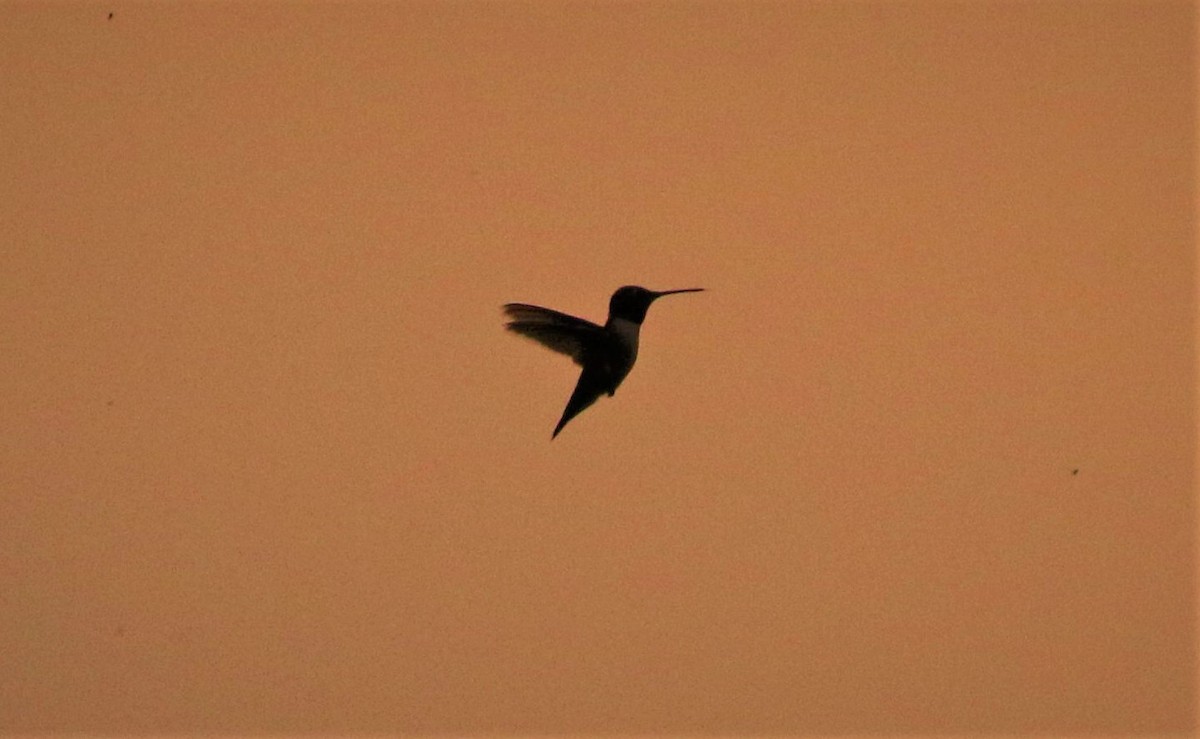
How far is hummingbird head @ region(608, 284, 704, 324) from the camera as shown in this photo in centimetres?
157

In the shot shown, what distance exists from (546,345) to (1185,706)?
80cm

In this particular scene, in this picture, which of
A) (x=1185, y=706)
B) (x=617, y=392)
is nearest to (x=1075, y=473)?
(x=1185, y=706)

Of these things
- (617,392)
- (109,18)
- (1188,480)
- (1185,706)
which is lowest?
(1185,706)

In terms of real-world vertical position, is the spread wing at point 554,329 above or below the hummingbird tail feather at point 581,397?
above

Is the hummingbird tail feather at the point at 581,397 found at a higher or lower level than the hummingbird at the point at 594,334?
lower

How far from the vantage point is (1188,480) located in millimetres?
1648

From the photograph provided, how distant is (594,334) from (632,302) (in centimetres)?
6

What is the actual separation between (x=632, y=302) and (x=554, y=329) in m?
0.09

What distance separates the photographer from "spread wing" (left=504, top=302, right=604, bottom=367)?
60.5 inches

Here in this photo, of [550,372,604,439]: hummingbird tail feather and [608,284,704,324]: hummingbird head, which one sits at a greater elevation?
[608,284,704,324]: hummingbird head

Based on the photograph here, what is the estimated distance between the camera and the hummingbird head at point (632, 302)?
1.57 m

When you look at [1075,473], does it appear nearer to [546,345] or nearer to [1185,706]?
[1185,706]

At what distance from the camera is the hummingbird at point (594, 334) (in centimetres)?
154

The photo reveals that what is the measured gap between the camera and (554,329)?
156 centimetres
